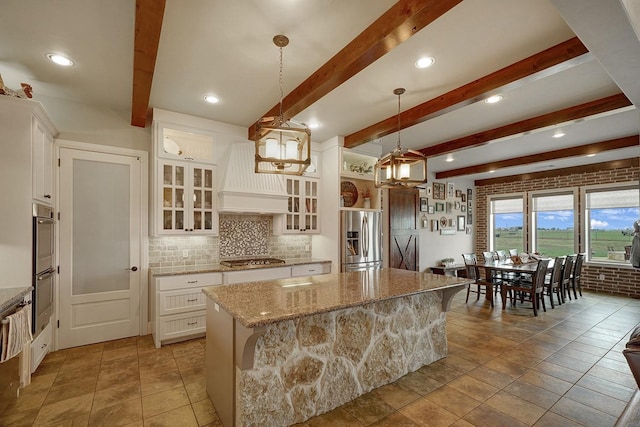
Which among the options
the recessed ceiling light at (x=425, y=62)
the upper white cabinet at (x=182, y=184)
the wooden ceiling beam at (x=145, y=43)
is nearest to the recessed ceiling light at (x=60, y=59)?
the wooden ceiling beam at (x=145, y=43)

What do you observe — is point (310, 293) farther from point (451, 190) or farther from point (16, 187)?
point (451, 190)

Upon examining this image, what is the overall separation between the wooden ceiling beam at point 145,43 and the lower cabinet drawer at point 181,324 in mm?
2466

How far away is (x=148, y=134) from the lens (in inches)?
156

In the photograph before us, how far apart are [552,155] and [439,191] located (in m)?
2.55

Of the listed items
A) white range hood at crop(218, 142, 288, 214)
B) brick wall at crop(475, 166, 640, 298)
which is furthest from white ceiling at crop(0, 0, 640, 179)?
brick wall at crop(475, 166, 640, 298)

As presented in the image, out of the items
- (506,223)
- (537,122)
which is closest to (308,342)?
(537,122)

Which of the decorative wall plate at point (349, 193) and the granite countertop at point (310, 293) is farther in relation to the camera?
the decorative wall plate at point (349, 193)

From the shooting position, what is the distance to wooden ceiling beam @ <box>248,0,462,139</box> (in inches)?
69.2

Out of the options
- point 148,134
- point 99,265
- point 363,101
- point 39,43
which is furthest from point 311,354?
point 148,134

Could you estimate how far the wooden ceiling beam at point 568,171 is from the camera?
603 cm

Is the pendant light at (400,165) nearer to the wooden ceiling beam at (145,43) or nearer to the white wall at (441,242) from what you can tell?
the wooden ceiling beam at (145,43)

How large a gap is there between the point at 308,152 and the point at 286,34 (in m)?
0.96

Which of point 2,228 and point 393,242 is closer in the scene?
point 2,228

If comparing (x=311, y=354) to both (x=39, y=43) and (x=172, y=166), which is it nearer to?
(x=172, y=166)
